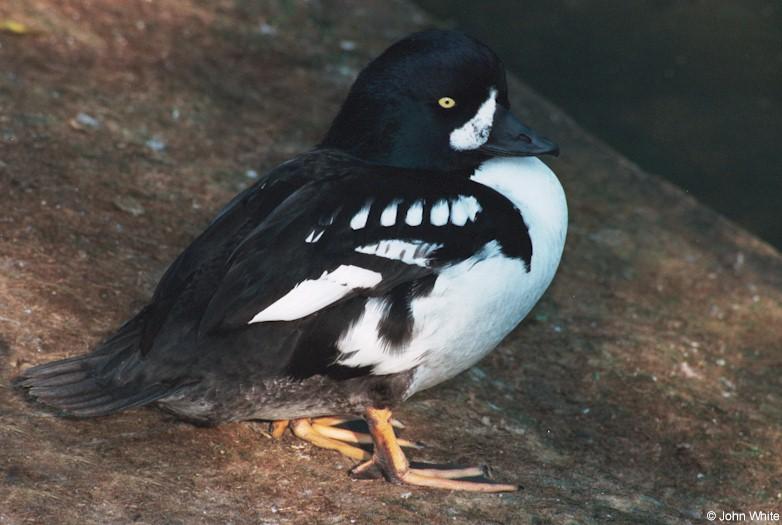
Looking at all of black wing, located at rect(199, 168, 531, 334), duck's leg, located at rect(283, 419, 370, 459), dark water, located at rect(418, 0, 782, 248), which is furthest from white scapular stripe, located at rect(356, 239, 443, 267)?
dark water, located at rect(418, 0, 782, 248)

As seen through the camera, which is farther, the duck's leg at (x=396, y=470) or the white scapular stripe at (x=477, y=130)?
the white scapular stripe at (x=477, y=130)

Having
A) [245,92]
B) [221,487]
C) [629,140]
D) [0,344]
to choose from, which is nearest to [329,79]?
[245,92]

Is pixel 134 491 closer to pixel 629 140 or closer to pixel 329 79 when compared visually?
pixel 329 79

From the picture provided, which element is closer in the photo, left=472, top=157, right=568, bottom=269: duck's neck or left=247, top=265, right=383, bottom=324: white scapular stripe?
left=247, top=265, right=383, bottom=324: white scapular stripe

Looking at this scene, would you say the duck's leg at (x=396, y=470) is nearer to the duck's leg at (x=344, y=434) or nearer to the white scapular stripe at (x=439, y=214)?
the duck's leg at (x=344, y=434)

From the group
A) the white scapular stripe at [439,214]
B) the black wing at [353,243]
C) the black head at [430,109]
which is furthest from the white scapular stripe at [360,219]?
the black head at [430,109]

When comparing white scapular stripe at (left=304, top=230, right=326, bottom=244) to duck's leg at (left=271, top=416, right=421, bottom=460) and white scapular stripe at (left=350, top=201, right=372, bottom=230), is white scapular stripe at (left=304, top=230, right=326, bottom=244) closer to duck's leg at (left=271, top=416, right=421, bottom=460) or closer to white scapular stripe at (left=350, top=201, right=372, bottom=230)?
white scapular stripe at (left=350, top=201, right=372, bottom=230)
